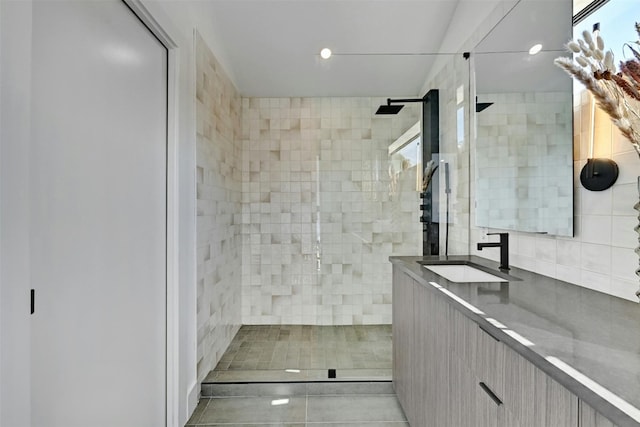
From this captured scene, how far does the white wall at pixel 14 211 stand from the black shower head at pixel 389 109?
2.63 m

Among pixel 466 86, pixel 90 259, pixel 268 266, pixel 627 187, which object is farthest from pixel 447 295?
pixel 268 266

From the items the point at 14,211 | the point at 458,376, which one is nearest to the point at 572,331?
the point at 458,376

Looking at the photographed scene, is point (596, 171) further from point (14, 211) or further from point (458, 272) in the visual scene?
point (14, 211)

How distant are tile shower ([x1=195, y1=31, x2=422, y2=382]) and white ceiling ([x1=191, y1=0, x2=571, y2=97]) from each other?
0.15 m

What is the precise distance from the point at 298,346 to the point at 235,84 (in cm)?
222

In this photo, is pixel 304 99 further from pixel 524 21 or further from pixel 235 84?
pixel 524 21

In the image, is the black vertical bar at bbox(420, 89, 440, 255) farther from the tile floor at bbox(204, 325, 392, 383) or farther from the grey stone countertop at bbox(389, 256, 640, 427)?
the grey stone countertop at bbox(389, 256, 640, 427)

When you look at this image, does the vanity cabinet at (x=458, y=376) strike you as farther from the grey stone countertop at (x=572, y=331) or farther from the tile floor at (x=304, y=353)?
the tile floor at (x=304, y=353)

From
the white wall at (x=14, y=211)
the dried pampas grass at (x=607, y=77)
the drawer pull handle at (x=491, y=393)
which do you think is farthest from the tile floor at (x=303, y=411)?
the dried pampas grass at (x=607, y=77)

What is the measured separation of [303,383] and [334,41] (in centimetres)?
247

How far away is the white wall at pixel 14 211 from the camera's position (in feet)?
3.10

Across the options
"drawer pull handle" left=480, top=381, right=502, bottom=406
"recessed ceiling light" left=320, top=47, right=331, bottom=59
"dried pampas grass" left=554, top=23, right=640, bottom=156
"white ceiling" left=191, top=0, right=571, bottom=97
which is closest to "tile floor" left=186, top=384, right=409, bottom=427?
"drawer pull handle" left=480, top=381, right=502, bottom=406

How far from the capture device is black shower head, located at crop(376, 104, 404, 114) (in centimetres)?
326

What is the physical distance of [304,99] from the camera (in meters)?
3.38
